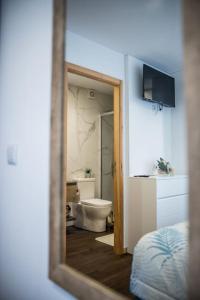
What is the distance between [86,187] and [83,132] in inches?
14.9

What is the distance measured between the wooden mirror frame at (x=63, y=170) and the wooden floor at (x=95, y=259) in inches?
2.9

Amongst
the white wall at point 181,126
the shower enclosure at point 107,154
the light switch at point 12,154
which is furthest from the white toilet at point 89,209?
the white wall at point 181,126

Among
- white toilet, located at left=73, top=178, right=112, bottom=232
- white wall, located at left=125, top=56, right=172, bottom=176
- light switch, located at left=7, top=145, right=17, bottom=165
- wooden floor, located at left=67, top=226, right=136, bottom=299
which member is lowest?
wooden floor, located at left=67, top=226, right=136, bottom=299

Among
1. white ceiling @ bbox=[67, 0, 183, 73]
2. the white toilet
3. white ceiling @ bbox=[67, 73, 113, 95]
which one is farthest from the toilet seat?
white ceiling @ bbox=[67, 0, 183, 73]

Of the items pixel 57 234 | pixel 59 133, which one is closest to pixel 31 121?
pixel 59 133

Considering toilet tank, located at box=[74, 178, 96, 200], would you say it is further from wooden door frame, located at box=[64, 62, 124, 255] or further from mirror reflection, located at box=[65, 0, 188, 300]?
wooden door frame, located at box=[64, 62, 124, 255]

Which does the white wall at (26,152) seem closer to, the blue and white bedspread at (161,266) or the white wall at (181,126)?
the blue and white bedspread at (161,266)

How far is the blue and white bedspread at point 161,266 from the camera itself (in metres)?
0.69

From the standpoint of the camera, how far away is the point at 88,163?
1.42 m

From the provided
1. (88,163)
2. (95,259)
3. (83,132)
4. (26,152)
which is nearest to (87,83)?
(83,132)

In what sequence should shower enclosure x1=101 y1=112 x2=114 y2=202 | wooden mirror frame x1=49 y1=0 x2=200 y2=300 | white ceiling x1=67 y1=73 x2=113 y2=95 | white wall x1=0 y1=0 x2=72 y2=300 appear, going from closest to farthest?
1. wooden mirror frame x1=49 y1=0 x2=200 y2=300
2. white wall x1=0 y1=0 x2=72 y2=300
3. white ceiling x1=67 y1=73 x2=113 y2=95
4. shower enclosure x1=101 y1=112 x2=114 y2=202

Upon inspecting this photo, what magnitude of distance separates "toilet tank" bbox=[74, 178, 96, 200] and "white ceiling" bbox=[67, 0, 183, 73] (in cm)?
83

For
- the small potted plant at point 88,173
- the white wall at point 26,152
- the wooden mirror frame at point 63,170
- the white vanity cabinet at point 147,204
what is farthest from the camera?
the small potted plant at point 88,173

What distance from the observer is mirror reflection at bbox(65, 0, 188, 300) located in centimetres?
81
